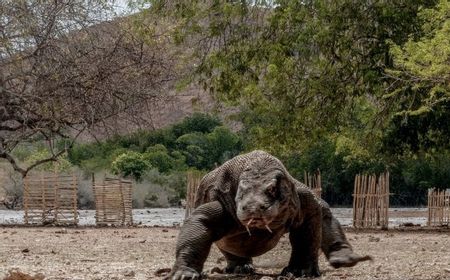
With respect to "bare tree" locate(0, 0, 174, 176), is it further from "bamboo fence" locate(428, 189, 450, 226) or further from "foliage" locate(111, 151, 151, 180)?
"foliage" locate(111, 151, 151, 180)

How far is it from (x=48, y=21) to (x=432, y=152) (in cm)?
1283

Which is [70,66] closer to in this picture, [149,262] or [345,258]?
[149,262]

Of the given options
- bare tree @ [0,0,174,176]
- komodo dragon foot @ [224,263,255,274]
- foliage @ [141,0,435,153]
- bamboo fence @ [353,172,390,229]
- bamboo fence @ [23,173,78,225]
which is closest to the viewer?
komodo dragon foot @ [224,263,255,274]

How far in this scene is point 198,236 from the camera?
6902mm

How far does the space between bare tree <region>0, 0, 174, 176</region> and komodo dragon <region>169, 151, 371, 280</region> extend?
9.31 meters

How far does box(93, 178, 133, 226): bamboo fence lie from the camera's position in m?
26.9

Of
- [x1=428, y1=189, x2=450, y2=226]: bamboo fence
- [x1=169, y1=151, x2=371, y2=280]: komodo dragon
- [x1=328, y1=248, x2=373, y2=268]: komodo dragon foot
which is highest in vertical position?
[x1=169, y1=151, x2=371, y2=280]: komodo dragon

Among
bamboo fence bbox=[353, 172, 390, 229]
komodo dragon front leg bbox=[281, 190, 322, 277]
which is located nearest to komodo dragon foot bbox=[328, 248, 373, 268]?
komodo dragon front leg bbox=[281, 190, 322, 277]

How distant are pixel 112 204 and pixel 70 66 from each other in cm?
1025

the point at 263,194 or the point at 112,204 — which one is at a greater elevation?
the point at 263,194

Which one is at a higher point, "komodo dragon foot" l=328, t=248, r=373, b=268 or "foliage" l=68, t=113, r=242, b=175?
"komodo dragon foot" l=328, t=248, r=373, b=268

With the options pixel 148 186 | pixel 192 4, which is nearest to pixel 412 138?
pixel 192 4

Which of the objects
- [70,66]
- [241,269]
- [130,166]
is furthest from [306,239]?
[130,166]

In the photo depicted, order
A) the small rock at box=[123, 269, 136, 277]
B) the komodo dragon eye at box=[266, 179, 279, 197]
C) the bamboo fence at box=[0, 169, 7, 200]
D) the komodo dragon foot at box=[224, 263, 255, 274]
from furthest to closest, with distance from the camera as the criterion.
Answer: the bamboo fence at box=[0, 169, 7, 200] → the small rock at box=[123, 269, 136, 277] → the komodo dragon foot at box=[224, 263, 255, 274] → the komodo dragon eye at box=[266, 179, 279, 197]
